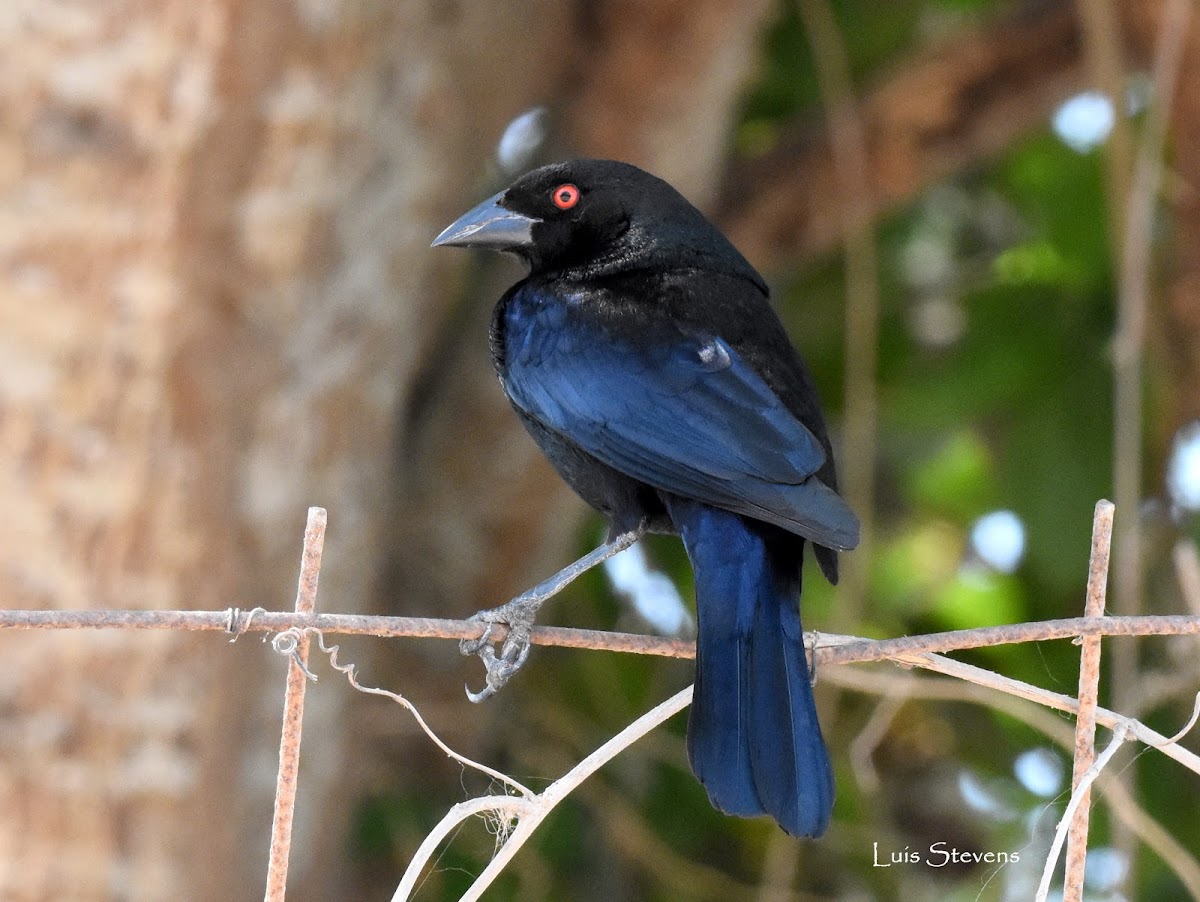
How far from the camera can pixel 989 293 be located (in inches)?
189

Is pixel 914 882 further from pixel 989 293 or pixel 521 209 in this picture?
pixel 521 209

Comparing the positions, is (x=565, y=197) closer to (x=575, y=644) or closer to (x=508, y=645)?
(x=508, y=645)

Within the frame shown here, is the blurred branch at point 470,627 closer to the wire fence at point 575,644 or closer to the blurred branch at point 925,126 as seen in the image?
the wire fence at point 575,644

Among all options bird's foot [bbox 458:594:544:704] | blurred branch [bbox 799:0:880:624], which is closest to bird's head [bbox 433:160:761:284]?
bird's foot [bbox 458:594:544:704]

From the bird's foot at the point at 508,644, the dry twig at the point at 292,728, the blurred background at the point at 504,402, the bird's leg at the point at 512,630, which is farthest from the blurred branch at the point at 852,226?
the dry twig at the point at 292,728

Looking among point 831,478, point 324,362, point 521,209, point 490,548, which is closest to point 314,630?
point 831,478

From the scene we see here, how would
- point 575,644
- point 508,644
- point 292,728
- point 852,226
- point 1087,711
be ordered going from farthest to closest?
point 852,226 < point 508,644 < point 575,644 < point 1087,711 < point 292,728

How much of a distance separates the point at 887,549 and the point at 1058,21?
2031 mm

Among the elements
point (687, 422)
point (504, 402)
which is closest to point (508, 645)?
point (687, 422)

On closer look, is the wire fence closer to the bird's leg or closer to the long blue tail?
the long blue tail

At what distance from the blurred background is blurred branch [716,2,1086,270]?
0.04 feet

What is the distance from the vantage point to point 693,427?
263 cm

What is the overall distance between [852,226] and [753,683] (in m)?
2.45

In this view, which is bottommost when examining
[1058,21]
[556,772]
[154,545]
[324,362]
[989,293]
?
[556,772]
